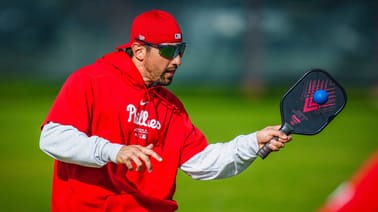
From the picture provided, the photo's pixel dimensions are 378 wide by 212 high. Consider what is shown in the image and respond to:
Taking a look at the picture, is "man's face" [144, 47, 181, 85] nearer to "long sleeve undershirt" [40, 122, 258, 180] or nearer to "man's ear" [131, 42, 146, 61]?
"man's ear" [131, 42, 146, 61]

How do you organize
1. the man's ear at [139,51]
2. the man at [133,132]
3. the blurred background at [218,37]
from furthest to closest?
1. the blurred background at [218,37]
2. the man's ear at [139,51]
3. the man at [133,132]

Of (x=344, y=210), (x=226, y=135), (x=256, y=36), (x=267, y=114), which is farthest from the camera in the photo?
(x=256, y=36)

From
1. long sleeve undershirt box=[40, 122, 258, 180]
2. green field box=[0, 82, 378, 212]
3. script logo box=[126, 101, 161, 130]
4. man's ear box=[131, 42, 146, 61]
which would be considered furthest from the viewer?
green field box=[0, 82, 378, 212]

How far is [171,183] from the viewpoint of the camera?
5953 mm

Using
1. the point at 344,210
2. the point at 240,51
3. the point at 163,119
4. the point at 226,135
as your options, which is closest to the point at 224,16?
the point at 240,51

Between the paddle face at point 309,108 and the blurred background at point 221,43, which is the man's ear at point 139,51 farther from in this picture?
the blurred background at point 221,43

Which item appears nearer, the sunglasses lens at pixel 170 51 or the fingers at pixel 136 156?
the fingers at pixel 136 156

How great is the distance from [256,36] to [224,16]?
1621 mm

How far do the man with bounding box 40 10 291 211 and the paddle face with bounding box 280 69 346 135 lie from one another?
0.38 ft

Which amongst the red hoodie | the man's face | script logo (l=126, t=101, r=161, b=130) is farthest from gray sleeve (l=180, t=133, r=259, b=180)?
the man's face

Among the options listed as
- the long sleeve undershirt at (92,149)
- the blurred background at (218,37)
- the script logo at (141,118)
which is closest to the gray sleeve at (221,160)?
the long sleeve undershirt at (92,149)

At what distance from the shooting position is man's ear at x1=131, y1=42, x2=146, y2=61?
5.89 m

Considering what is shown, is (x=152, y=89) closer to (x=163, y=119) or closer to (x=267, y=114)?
(x=163, y=119)

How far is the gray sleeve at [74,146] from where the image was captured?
5.16 metres
